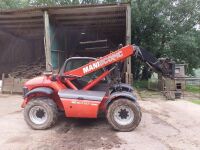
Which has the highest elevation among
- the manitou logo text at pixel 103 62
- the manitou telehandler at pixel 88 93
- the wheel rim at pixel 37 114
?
the manitou logo text at pixel 103 62

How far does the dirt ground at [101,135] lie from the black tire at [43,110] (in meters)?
0.16

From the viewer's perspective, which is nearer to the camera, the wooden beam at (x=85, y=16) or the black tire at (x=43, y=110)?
the black tire at (x=43, y=110)

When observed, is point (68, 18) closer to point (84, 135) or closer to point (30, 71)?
point (30, 71)

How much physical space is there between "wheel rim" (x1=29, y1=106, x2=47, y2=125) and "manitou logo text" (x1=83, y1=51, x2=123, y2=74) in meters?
1.41

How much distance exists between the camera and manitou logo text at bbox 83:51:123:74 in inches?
252

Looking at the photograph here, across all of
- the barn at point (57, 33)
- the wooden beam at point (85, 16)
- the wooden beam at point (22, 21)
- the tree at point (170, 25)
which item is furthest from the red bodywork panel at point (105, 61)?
the tree at point (170, 25)

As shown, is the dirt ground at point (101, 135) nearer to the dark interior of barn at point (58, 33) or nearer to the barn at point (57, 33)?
the barn at point (57, 33)

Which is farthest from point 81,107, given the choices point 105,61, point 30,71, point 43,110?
point 30,71

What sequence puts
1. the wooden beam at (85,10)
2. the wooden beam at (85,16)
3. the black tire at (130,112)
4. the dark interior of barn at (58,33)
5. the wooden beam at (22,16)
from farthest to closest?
the wooden beam at (85,16), the wooden beam at (22,16), the dark interior of barn at (58,33), the wooden beam at (85,10), the black tire at (130,112)

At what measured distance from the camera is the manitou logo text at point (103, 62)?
641 centimetres

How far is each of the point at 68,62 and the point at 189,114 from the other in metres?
4.08

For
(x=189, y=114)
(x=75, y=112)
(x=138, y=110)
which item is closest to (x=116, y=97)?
Answer: (x=138, y=110)

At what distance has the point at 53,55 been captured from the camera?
13.8m

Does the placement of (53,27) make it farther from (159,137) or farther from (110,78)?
(159,137)
